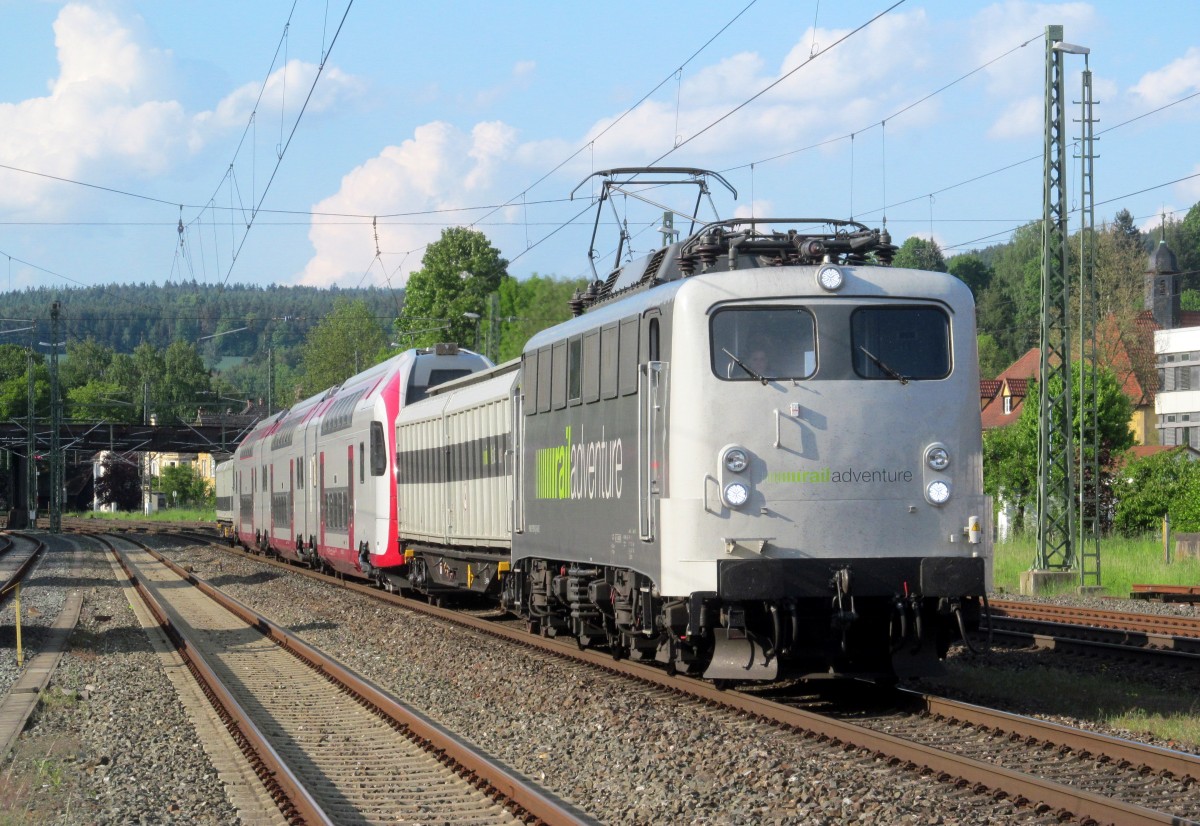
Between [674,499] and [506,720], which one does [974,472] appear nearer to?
[674,499]

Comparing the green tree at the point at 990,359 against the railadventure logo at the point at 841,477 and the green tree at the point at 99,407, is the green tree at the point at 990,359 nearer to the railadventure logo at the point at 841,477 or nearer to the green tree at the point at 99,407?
the green tree at the point at 99,407

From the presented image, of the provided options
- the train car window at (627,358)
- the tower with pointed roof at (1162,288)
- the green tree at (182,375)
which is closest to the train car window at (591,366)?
the train car window at (627,358)

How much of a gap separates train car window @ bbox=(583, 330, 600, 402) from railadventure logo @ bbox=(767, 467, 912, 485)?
2570mm


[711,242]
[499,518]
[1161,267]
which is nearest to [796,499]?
[711,242]

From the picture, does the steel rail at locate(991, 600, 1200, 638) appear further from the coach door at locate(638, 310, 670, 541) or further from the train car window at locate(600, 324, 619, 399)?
the coach door at locate(638, 310, 670, 541)

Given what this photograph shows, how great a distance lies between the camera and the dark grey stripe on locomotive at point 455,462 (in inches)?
720

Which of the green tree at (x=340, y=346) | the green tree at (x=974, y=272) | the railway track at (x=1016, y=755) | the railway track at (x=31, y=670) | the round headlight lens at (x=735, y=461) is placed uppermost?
the green tree at (x=974, y=272)

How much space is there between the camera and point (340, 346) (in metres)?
108

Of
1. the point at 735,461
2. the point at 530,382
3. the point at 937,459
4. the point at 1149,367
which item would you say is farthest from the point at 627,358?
the point at 1149,367

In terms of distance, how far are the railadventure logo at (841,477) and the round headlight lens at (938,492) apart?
0.16 metres

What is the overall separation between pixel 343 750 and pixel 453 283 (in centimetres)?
7217

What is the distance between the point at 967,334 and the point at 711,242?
217 centimetres

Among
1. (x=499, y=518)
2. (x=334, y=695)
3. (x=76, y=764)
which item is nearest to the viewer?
(x=76, y=764)

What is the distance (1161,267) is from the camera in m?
80.7
